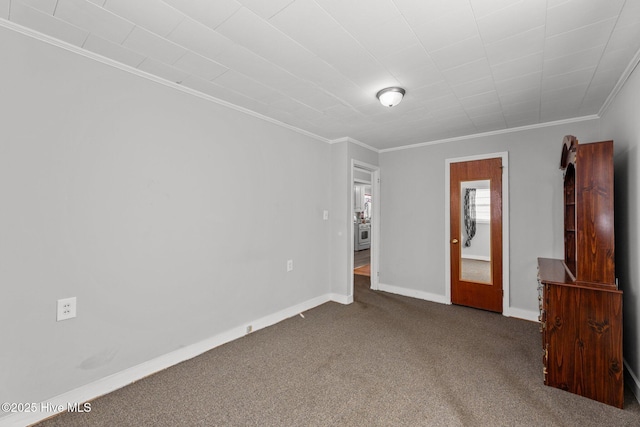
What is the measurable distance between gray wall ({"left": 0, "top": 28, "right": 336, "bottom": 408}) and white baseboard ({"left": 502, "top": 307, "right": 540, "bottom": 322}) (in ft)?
9.73

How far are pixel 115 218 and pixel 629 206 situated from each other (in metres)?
3.93

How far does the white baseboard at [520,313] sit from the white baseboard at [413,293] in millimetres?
696

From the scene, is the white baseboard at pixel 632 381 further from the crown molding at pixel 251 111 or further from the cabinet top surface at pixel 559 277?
the crown molding at pixel 251 111

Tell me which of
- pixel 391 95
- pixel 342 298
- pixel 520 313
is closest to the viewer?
pixel 391 95

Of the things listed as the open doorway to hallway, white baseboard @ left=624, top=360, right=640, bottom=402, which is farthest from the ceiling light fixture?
the open doorway to hallway

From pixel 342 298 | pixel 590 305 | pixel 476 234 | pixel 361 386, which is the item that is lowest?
pixel 361 386

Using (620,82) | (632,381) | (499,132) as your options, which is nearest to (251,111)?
(499,132)

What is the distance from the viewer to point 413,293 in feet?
14.6

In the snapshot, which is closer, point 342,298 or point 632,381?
point 632,381

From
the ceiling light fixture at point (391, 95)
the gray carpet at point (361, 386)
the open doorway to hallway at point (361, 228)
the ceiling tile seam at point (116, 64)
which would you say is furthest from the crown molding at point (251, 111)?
the gray carpet at point (361, 386)

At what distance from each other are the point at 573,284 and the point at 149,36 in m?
3.32

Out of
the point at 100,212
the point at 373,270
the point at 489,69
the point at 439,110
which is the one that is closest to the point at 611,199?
the point at 489,69

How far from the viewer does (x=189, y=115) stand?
2.56 meters

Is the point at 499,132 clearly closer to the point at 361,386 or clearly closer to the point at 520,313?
the point at 520,313
